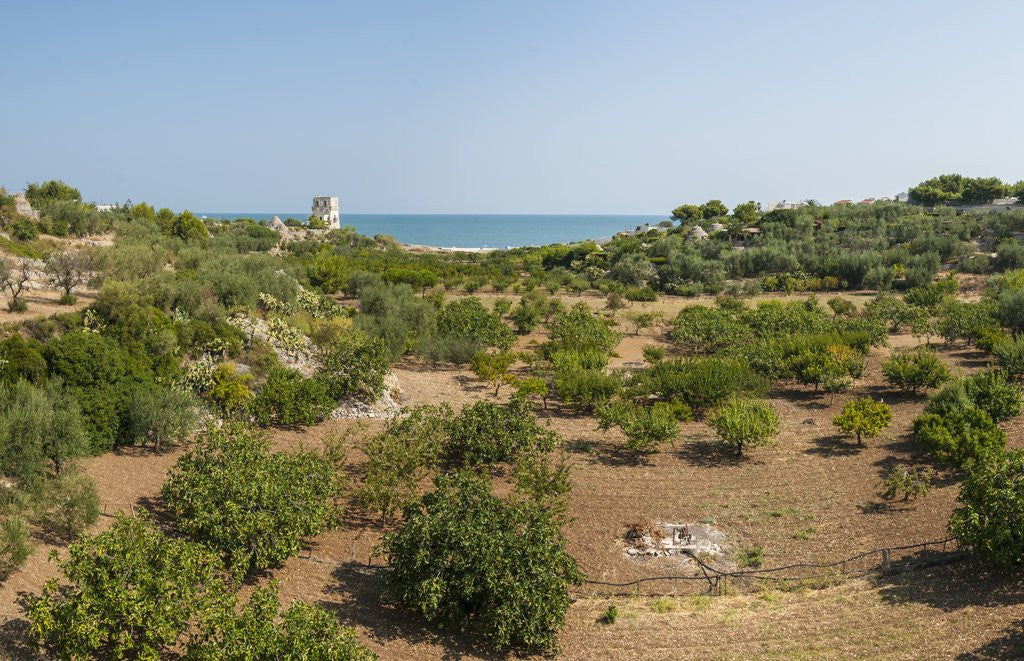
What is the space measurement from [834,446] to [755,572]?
8.60 meters

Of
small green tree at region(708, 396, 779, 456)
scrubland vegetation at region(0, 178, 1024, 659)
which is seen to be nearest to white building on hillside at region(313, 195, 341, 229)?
scrubland vegetation at region(0, 178, 1024, 659)

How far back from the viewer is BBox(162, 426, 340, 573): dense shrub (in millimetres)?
12031

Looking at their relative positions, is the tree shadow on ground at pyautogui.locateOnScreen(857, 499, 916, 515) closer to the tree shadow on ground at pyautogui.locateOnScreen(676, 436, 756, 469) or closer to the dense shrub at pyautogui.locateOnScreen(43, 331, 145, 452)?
the tree shadow on ground at pyautogui.locateOnScreen(676, 436, 756, 469)

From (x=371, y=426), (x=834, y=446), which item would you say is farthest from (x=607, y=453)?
(x=371, y=426)

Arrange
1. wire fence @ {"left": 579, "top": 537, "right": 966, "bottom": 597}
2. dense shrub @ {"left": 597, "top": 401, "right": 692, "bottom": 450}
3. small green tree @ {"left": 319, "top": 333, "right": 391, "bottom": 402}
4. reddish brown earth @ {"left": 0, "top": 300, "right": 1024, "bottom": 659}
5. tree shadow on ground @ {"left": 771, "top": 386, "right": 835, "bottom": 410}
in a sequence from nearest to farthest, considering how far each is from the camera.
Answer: reddish brown earth @ {"left": 0, "top": 300, "right": 1024, "bottom": 659}, wire fence @ {"left": 579, "top": 537, "right": 966, "bottom": 597}, dense shrub @ {"left": 597, "top": 401, "right": 692, "bottom": 450}, small green tree @ {"left": 319, "top": 333, "right": 391, "bottom": 402}, tree shadow on ground @ {"left": 771, "top": 386, "right": 835, "bottom": 410}

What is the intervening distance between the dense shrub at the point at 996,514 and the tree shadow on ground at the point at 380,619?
8.31m

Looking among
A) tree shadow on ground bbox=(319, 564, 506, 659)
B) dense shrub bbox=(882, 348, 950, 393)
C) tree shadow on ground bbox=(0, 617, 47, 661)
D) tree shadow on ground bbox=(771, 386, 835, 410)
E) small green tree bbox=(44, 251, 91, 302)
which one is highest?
small green tree bbox=(44, 251, 91, 302)

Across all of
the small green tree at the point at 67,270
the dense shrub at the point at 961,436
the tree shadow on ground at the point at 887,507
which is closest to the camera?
the tree shadow on ground at the point at 887,507

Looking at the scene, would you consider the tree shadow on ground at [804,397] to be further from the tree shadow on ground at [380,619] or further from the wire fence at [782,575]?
the tree shadow on ground at [380,619]

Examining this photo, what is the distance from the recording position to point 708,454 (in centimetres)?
2009

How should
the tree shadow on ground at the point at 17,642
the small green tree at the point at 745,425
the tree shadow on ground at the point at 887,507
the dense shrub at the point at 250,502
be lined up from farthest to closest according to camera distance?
the small green tree at the point at 745,425, the tree shadow on ground at the point at 887,507, the dense shrub at the point at 250,502, the tree shadow on ground at the point at 17,642

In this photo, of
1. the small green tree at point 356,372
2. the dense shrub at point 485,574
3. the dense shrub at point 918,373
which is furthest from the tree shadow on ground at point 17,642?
the dense shrub at point 918,373

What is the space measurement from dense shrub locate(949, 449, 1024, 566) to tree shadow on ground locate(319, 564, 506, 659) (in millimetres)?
8313

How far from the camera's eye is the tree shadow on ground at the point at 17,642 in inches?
363
